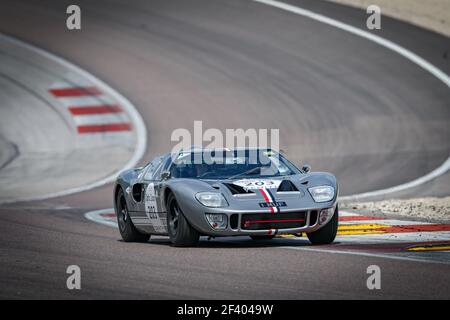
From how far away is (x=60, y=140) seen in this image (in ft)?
79.2

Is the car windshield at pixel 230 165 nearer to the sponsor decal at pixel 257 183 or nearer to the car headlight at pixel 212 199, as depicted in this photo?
the sponsor decal at pixel 257 183

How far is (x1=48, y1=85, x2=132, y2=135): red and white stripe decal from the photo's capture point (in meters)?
25.0

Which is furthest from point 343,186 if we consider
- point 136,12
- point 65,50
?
point 136,12

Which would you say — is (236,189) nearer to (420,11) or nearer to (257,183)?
(257,183)

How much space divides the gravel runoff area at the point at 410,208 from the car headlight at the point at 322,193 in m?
3.03

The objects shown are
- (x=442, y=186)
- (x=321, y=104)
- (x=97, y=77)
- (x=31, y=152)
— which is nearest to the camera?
(x=442, y=186)

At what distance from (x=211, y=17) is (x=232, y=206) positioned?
22635 mm

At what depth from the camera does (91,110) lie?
26.1 meters

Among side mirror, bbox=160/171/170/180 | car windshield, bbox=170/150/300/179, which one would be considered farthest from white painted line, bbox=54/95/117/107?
side mirror, bbox=160/171/170/180

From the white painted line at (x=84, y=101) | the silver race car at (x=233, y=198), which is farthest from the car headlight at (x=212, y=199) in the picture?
the white painted line at (x=84, y=101)

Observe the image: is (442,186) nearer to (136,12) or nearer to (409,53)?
(409,53)

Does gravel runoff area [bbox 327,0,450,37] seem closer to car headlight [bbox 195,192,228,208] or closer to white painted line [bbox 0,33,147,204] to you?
white painted line [bbox 0,33,147,204]
